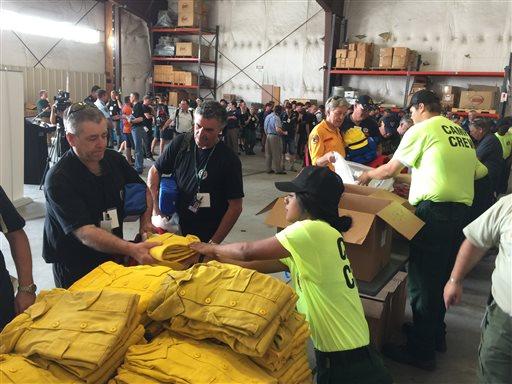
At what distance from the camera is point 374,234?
2.55m

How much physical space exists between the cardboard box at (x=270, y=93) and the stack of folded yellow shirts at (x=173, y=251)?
43.3 feet

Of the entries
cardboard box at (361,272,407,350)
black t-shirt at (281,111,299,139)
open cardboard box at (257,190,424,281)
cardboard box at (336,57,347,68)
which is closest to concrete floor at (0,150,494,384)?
cardboard box at (361,272,407,350)

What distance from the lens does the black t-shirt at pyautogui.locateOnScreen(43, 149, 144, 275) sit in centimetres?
192

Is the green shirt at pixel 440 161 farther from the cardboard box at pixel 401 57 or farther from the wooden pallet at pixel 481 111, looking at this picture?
the cardboard box at pixel 401 57

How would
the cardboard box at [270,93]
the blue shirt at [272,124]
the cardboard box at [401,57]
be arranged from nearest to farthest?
1. the blue shirt at [272,124]
2. the cardboard box at [401,57]
3. the cardboard box at [270,93]

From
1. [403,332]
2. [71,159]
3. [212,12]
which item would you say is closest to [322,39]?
[212,12]

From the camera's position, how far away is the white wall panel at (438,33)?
11453mm

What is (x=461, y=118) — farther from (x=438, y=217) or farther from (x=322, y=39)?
(x=438, y=217)

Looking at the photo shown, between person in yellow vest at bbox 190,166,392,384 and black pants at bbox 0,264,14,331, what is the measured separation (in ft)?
3.27

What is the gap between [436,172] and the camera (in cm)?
268

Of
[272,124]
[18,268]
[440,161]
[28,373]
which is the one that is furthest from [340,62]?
[28,373]

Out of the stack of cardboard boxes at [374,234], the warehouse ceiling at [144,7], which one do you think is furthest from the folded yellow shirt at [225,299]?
the warehouse ceiling at [144,7]

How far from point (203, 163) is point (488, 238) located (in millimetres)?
1549

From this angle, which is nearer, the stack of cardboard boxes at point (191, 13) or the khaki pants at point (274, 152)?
the khaki pants at point (274, 152)
